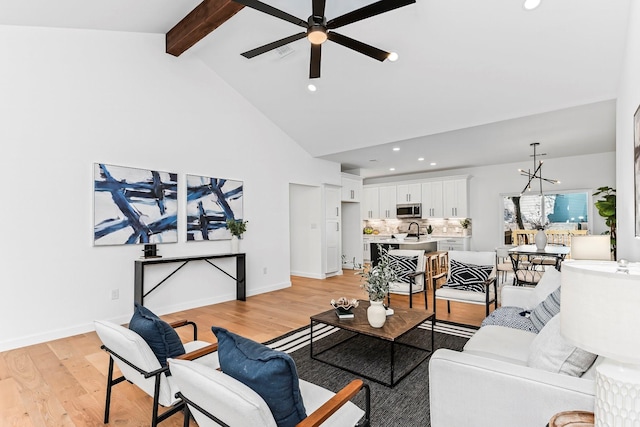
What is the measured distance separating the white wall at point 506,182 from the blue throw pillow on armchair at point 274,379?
8234 millimetres

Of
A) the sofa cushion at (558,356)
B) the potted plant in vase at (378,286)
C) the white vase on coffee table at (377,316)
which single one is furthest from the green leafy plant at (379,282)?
the sofa cushion at (558,356)

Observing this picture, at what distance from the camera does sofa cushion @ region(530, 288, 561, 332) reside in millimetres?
2385

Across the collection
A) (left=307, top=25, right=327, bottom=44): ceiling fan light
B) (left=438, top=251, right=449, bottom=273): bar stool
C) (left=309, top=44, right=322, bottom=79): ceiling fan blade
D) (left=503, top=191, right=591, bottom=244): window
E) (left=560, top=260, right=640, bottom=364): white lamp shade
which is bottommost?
(left=438, top=251, right=449, bottom=273): bar stool

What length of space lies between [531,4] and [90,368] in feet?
16.9

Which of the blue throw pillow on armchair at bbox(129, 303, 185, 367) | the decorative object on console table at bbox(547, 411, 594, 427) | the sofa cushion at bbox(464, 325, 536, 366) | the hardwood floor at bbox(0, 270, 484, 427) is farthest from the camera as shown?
the hardwood floor at bbox(0, 270, 484, 427)

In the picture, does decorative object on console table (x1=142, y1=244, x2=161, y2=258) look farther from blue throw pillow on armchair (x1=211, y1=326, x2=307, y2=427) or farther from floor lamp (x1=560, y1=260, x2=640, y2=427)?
floor lamp (x1=560, y1=260, x2=640, y2=427)

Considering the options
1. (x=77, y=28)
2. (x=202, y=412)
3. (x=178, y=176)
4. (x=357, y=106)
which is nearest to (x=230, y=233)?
(x=178, y=176)

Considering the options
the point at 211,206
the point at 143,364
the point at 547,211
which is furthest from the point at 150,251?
the point at 547,211

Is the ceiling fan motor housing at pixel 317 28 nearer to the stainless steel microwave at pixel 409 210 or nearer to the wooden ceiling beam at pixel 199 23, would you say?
the wooden ceiling beam at pixel 199 23

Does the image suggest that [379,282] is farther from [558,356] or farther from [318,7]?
[318,7]

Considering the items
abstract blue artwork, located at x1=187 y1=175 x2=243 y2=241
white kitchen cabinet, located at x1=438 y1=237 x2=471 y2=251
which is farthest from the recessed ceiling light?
white kitchen cabinet, located at x1=438 y1=237 x2=471 y2=251

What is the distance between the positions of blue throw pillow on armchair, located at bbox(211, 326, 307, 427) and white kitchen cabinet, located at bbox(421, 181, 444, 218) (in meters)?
8.24

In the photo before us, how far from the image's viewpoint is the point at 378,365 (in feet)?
9.92

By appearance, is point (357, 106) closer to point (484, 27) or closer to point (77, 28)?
point (484, 27)
